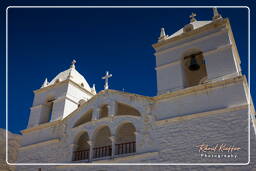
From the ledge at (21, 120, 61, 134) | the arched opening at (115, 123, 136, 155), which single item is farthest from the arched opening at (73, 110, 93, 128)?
the arched opening at (115, 123, 136, 155)

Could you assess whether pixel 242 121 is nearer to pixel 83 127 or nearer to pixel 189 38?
pixel 189 38

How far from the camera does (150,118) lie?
11227 millimetres

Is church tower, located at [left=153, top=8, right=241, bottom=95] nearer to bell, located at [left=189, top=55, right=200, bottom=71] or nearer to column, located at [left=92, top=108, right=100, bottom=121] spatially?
bell, located at [left=189, top=55, right=200, bottom=71]

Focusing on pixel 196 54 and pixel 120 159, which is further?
pixel 196 54

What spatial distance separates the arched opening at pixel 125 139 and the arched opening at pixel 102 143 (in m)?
0.62

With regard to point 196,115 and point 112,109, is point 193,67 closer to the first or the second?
point 196,115

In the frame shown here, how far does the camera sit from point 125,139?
1295 cm

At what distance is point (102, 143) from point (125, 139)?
146 cm

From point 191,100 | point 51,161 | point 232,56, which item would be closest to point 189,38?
point 232,56

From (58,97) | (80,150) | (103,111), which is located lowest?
(80,150)

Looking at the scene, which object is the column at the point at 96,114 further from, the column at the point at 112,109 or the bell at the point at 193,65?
the bell at the point at 193,65

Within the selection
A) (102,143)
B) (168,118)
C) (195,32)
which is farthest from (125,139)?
(195,32)

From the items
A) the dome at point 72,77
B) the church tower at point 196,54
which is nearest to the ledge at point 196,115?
the church tower at point 196,54

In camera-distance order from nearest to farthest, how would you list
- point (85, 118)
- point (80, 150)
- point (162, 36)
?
point (80, 150)
point (162, 36)
point (85, 118)
